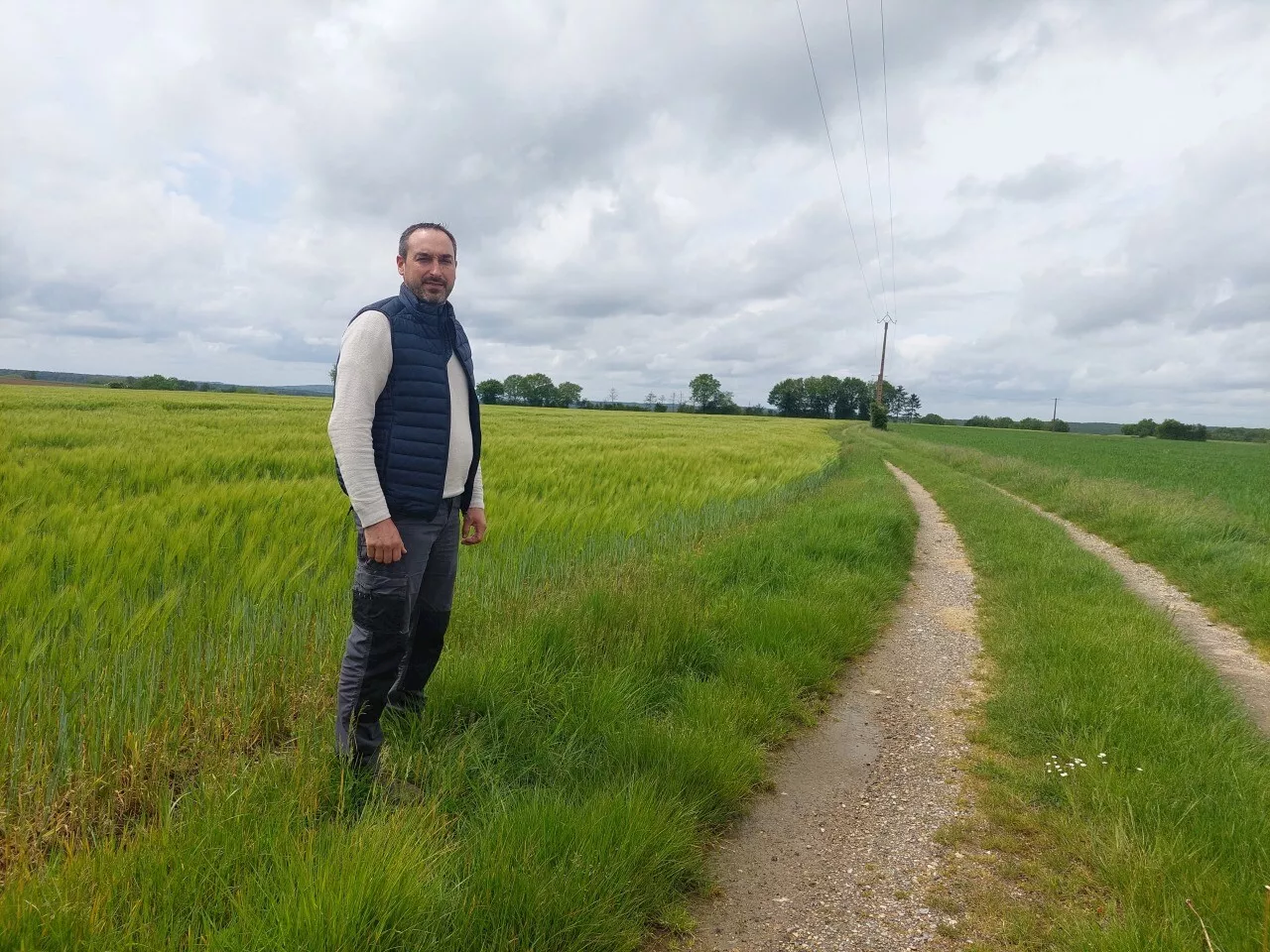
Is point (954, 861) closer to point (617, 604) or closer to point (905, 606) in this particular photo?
point (617, 604)

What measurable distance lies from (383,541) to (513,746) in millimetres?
1199

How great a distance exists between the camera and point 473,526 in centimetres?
342

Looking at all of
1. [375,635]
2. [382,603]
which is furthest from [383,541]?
[375,635]

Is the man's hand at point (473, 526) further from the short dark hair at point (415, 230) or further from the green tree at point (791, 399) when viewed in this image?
the green tree at point (791, 399)

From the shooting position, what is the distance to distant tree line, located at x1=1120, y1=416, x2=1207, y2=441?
307 ft

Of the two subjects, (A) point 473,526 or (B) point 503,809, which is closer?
(B) point 503,809

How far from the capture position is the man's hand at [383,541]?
2.51 meters

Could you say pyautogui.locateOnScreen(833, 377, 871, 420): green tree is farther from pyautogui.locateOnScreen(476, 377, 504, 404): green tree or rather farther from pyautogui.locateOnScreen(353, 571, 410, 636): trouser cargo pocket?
pyautogui.locateOnScreen(353, 571, 410, 636): trouser cargo pocket

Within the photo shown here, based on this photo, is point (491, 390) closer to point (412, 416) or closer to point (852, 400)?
point (852, 400)

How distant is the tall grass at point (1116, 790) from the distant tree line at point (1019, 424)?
388ft

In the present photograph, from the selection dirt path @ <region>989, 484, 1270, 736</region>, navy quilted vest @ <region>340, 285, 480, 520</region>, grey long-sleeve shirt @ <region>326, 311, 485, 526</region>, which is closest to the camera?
grey long-sleeve shirt @ <region>326, 311, 485, 526</region>

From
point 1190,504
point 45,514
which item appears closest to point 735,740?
point 45,514

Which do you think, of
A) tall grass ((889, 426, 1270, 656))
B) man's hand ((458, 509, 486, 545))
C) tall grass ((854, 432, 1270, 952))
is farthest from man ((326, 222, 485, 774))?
tall grass ((889, 426, 1270, 656))

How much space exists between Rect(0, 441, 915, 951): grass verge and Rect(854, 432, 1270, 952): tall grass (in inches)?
43.0
